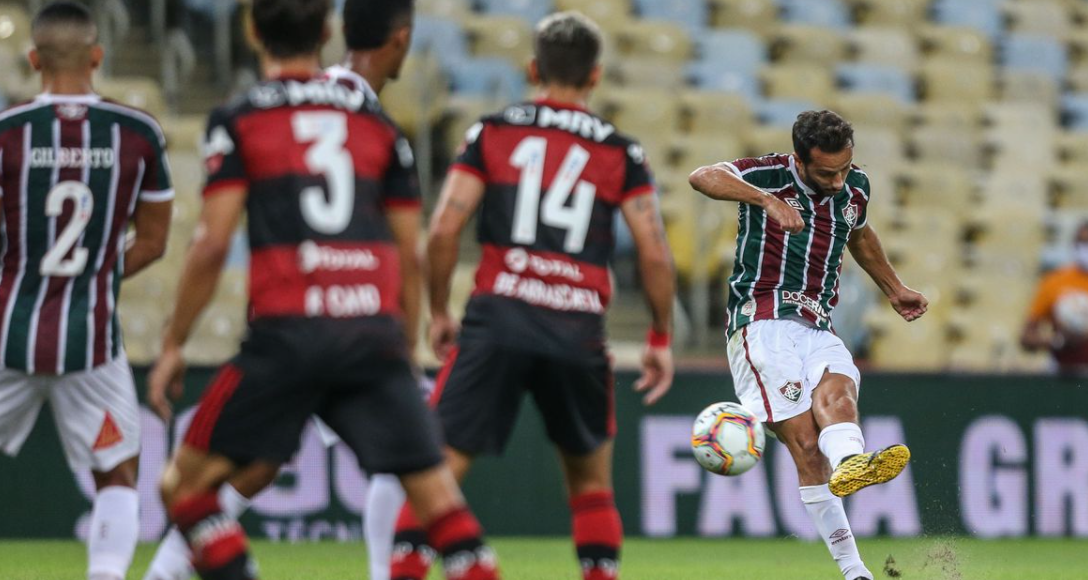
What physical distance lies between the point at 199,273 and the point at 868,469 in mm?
3050

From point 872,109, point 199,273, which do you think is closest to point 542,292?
point 199,273

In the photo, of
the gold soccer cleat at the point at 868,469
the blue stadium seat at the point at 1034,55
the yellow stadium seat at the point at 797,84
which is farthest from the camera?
the blue stadium seat at the point at 1034,55

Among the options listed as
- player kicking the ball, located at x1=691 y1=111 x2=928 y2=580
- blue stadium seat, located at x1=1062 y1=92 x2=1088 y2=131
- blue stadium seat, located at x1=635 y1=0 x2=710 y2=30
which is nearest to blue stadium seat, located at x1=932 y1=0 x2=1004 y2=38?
blue stadium seat, located at x1=1062 y1=92 x2=1088 y2=131

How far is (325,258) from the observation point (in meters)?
4.61

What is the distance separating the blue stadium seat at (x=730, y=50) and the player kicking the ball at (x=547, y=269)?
10.2 meters

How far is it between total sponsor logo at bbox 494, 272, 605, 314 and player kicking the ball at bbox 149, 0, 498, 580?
2.53 feet

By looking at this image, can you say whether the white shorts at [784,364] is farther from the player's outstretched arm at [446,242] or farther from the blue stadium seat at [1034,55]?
the blue stadium seat at [1034,55]

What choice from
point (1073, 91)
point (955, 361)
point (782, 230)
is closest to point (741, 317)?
point (782, 230)

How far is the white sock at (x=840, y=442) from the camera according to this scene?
269 inches

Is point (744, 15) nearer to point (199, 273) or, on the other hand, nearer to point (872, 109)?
point (872, 109)

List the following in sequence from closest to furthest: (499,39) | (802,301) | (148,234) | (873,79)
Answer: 1. (148,234)
2. (802,301)
3. (499,39)
4. (873,79)

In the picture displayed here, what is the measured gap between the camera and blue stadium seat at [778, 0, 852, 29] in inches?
658

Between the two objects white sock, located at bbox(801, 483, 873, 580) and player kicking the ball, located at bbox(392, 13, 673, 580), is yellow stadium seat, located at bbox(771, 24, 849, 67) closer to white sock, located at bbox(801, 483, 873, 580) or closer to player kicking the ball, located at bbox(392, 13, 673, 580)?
white sock, located at bbox(801, 483, 873, 580)

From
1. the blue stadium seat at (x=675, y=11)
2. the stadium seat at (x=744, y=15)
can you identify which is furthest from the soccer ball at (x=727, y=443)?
the stadium seat at (x=744, y=15)
